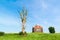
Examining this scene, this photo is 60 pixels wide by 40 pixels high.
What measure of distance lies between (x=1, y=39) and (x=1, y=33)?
1206 centimetres

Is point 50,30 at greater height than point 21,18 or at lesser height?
lesser

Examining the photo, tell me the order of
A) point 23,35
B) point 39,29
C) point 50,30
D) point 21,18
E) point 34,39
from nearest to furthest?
point 34,39 < point 23,35 < point 21,18 < point 50,30 < point 39,29

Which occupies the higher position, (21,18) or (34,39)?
(21,18)

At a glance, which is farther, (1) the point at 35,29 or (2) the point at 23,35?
(1) the point at 35,29

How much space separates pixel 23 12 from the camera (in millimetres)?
65500

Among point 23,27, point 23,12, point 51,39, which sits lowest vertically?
point 51,39

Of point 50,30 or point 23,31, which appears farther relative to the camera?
point 50,30

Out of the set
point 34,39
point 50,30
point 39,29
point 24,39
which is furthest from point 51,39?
point 39,29

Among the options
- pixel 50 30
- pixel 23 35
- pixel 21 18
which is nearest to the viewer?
pixel 23 35

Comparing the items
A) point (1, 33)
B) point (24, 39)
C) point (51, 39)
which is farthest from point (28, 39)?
point (1, 33)

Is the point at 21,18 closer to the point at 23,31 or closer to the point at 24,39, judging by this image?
the point at 23,31

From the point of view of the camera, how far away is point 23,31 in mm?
62312

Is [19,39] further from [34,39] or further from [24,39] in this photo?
[34,39]

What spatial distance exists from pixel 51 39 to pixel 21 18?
18004 mm
